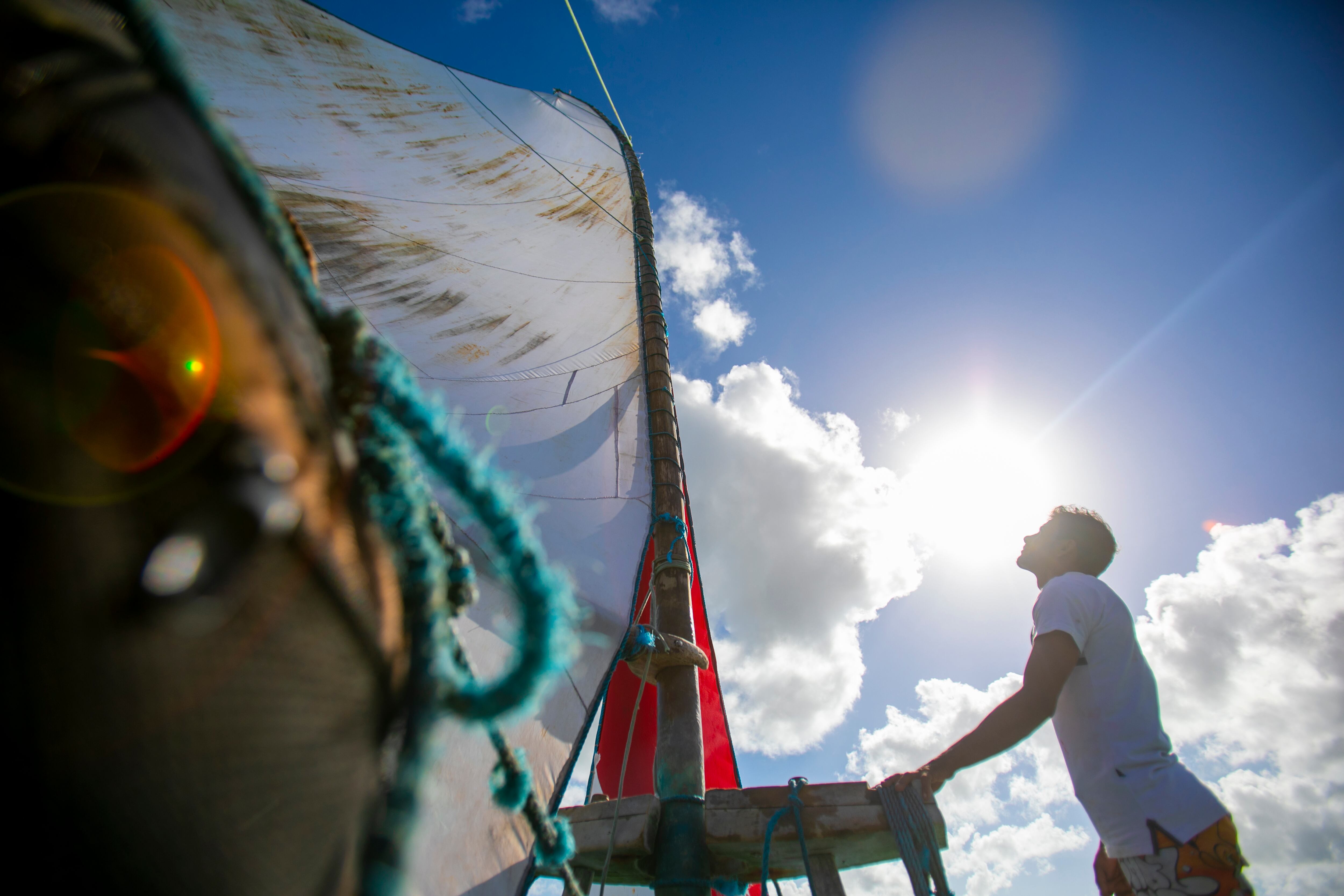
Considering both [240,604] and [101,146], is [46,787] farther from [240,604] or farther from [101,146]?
[101,146]

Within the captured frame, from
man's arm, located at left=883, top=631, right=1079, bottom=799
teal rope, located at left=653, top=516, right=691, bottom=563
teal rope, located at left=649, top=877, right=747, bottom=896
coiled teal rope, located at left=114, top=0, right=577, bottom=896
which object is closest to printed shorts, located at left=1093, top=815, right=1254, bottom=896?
man's arm, located at left=883, top=631, right=1079, bottom=799

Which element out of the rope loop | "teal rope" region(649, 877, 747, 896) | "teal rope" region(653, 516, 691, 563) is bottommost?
"teal rope" region(649, 877, 747, 896)

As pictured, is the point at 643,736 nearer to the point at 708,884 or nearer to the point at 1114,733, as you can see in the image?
the point at 708,884

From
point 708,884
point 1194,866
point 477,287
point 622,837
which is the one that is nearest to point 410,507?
point 622,837

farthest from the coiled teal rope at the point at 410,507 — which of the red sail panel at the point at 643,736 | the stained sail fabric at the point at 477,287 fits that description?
the red sail panel at the point at 643,736

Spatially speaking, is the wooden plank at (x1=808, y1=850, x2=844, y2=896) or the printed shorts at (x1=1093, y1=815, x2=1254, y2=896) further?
the wooden plank at (x1=808, y1=850, x2=844, y2=896)

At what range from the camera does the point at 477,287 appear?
350 cm

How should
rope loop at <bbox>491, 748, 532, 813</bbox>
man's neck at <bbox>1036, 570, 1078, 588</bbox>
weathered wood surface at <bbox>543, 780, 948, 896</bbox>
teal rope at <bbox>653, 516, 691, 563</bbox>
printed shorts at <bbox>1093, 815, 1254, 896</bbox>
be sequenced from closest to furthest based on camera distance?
1. rope loop at <bbox>491, 748, 532, 813</bbox>
2. printed shorts at <bbox>1093, 815, 1254, 896</bbox>
3. weathered wood surface at <bbox>543, 780, 948, 896</bbox>
4. man's neck at <bbox>1036, 570, 1078, 588</bbox>
5. teal rope at <bbox>653, 516, 691, 563</bbox>

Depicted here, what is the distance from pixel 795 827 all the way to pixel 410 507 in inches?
72.0

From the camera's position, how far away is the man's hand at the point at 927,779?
65.8 inches

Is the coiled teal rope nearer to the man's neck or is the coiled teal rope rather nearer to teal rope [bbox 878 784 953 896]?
teal rope [bbox 878 784 953 896]

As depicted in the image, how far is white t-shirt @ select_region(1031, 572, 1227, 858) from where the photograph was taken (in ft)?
4.90

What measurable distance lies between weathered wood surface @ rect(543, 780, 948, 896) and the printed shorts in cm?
45

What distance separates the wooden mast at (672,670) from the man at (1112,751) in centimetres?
63
